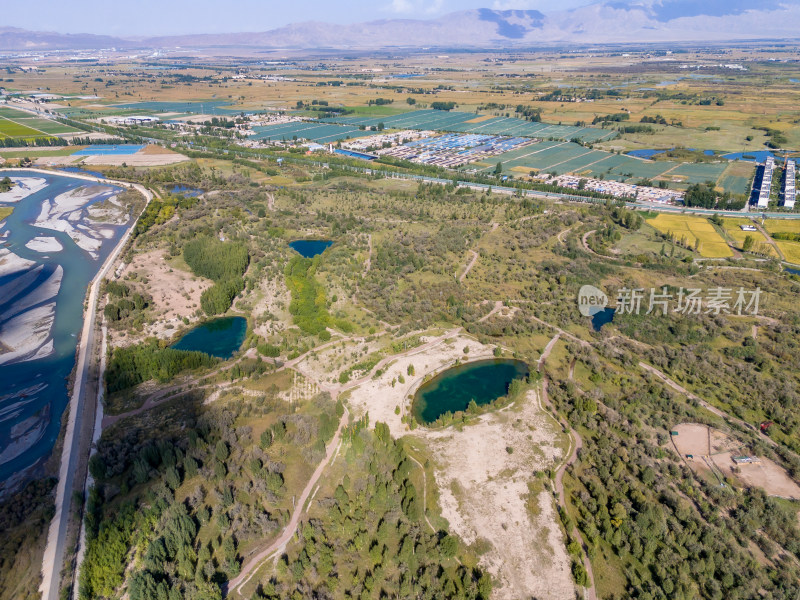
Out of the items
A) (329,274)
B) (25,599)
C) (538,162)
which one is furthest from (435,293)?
(538,162)

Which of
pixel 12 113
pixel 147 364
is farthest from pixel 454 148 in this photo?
pixel 12 113

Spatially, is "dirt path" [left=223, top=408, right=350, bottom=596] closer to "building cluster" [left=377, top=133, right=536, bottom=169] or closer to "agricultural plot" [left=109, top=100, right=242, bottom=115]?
"building cluster" [left=377, top=133, right=536, bottom=169]

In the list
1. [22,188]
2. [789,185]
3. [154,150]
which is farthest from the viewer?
[154,150]

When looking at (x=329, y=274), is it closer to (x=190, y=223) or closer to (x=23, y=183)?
(x=190, y=223)

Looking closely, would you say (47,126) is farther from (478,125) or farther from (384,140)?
(478,125)

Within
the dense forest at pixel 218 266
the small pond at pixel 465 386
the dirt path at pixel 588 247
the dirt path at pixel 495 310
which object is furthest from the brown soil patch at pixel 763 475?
the dense forest at pixel 218 266

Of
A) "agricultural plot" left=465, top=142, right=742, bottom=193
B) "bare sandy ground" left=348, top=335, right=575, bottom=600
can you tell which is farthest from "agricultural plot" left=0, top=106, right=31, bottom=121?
"bare sandy ground" left=348, top=335, right=575, bottom=600

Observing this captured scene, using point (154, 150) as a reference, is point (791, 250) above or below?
below
